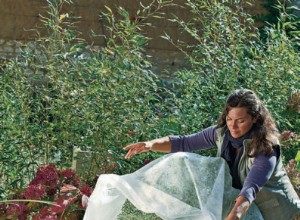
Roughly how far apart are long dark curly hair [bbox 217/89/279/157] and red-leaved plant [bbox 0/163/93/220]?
2.97 ft

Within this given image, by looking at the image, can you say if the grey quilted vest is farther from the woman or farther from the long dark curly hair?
the long dark curly hair

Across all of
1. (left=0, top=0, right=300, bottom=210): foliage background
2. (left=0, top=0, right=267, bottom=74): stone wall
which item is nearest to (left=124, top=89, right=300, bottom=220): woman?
(left=0, top=0, right=300, bottom=210): foliage background

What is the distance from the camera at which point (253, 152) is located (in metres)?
4.33

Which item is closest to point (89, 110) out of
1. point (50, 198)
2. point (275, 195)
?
point (50, 198)

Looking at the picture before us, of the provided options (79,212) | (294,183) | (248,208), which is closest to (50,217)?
(79,212)

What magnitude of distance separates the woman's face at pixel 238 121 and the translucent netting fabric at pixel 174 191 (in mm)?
193

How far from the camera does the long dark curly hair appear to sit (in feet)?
14.2

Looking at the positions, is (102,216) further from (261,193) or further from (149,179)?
(261,193)

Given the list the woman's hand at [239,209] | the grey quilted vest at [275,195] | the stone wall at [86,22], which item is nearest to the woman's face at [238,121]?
the grey quilted vest at [275,195]

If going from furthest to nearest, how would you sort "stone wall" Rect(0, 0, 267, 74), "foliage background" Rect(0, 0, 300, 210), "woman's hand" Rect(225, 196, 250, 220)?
"stone wall" Rect(0, 0, 267, 74), "foliage background" Rect(0, 0, 300, 210), "woman's hand" Rect(225, 196, 250, 220)

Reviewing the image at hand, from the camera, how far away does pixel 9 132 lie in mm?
5422

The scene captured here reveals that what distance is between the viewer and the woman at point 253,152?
4.26m

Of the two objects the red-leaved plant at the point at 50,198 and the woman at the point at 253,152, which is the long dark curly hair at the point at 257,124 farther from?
the red-leaved plant at the point at 50,198

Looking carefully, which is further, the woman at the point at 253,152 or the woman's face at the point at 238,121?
the woman's face at the point at 238,121
